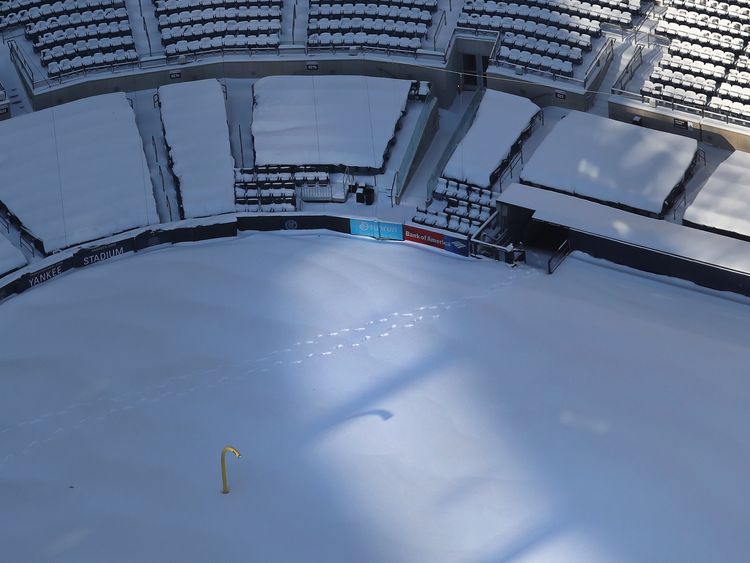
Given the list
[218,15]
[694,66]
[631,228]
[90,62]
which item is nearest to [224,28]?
[218,15]

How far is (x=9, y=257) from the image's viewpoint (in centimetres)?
4144

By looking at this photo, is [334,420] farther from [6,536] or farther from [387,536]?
[6,536]

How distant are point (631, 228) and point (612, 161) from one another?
2869 mm

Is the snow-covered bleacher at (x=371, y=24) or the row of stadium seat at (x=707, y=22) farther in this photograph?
the snow-covered bleacher at (x=371, y=24)

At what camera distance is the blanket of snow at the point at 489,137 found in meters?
43.4

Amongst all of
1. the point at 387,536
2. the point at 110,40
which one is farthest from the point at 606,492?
the point at 110,40

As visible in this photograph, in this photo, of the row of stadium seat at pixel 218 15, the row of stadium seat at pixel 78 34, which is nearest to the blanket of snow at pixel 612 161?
the row of stadium seat at pixel 218 15

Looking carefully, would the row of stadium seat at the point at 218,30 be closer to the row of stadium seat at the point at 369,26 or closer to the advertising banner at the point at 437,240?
the row of stadium seat at the point at 369,26

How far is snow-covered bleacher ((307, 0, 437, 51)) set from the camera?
47.7m

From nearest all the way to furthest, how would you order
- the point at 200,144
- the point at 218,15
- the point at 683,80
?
the point at 683,80, the point at 200,144, the point at 218,15

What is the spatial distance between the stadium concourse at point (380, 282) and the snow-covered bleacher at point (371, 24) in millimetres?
125

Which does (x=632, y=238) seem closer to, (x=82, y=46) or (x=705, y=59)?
(x=705, y=59)

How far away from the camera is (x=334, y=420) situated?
3525cm

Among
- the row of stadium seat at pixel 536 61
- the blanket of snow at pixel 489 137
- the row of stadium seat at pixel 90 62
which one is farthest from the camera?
the row of stadium seat at pixel 90 62
